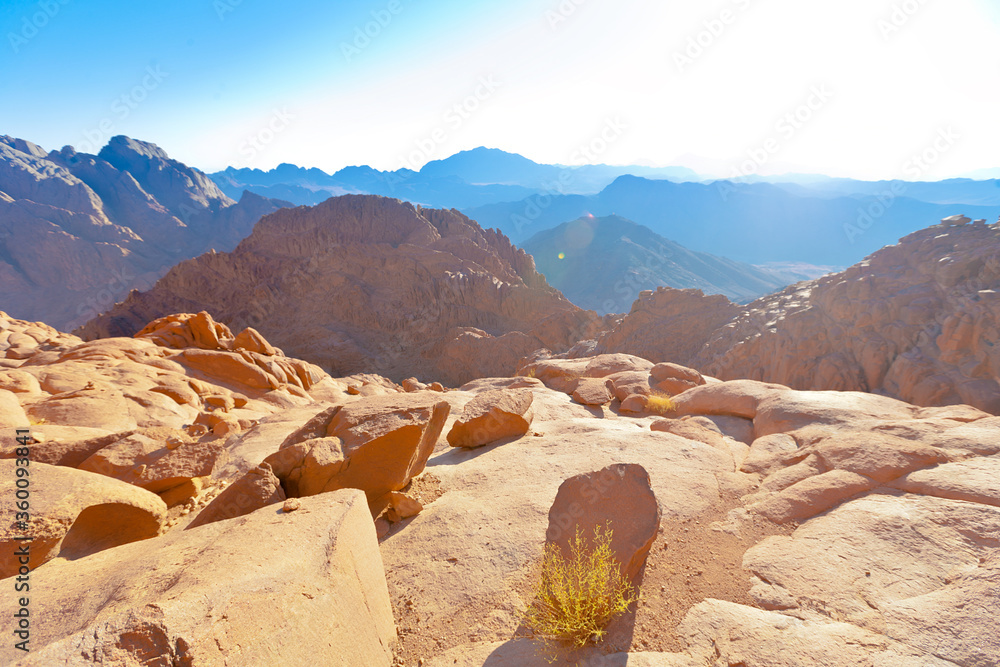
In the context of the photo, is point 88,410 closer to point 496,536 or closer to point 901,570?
point 496,536

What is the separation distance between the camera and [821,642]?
277cm

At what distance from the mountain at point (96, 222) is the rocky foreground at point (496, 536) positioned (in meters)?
87.3

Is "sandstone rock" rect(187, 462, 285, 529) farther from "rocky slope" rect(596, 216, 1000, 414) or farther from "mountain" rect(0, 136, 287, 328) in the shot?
"mountain" rect(0, 136, 287, 328)

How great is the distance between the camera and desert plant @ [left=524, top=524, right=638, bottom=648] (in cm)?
301

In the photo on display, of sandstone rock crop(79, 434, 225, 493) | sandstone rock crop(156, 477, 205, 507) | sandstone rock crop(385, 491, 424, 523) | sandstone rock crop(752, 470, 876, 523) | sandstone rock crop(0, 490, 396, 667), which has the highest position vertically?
sandstone rock crop(0, 490, 396, 667)

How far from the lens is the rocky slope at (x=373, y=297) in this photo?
3819cm

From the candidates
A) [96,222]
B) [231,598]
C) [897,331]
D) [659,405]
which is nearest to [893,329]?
[897,331]

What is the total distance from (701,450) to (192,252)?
110828 mm

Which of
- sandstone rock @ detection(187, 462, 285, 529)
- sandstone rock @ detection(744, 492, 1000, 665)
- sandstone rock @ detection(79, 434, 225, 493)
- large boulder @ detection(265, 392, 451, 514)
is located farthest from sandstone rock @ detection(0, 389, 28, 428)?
sandstone rock @ detection(744, 492, 1000, 665)

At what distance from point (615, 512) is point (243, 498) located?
347 centimetres

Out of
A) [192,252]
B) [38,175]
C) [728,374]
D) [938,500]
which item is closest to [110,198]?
[38,175]

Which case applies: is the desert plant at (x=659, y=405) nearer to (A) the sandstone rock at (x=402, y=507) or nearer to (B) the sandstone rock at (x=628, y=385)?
(B) the sandstone rock at (x=628, y=385)

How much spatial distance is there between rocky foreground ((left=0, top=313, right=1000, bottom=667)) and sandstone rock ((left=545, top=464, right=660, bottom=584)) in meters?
0.02

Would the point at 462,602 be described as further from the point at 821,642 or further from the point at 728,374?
the point at 728,374
